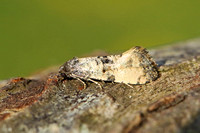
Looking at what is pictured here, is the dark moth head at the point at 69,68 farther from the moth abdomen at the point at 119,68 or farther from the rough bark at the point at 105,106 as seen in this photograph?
the rough bark at the point at 105,106

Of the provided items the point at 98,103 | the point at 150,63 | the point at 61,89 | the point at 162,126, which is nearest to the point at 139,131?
the point at 162,126

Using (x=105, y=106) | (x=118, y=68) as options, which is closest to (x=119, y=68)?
(x=118, y=68)

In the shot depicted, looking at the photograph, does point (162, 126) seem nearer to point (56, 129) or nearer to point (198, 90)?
point (198, 90)

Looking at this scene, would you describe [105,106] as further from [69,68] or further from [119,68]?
[69,68]

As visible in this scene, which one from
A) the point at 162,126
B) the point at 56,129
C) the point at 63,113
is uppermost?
the point at 63,113

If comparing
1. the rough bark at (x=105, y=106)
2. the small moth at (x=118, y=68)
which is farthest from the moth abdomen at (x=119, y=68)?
the rough bark at (x=105, y=106)

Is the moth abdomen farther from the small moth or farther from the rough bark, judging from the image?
the rough bark
